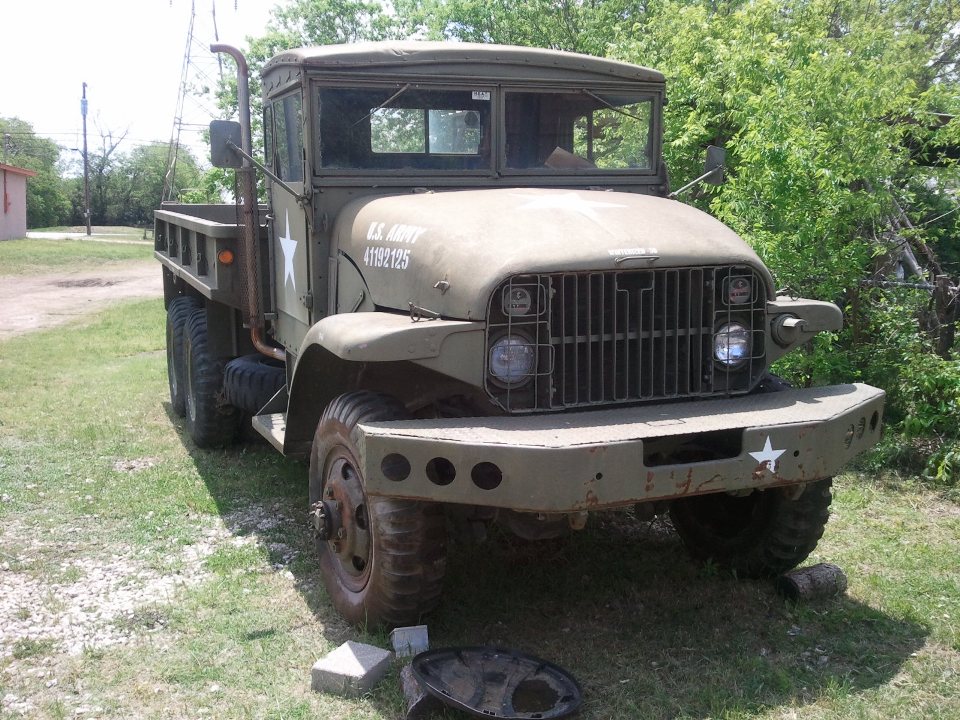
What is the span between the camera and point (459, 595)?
180 inches

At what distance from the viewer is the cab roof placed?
489 cm

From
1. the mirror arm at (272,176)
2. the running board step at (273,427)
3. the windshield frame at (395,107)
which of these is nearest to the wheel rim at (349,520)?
the running board step at (273,427)

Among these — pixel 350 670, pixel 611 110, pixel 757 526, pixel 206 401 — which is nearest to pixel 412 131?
pixel 611 110

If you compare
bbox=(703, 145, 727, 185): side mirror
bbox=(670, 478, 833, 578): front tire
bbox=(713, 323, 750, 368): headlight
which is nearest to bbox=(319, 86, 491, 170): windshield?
bbox=(703, 145, 727, 185): side mirror

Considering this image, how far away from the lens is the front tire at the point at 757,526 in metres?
4.43

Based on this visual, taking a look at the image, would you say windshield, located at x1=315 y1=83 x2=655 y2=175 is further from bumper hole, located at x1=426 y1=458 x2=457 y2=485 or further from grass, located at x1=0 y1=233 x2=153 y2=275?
grass, located at x1=0 y1=233 x2=153 y2=275

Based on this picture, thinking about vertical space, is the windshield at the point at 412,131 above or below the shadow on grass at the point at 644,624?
above

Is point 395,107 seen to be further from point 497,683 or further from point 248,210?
point 497,683

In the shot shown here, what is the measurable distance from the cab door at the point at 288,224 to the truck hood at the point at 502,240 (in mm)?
538

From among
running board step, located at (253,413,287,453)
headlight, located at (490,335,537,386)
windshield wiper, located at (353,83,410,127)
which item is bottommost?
running board step, located at (253,413,287,453)

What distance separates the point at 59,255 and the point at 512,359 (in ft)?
85.4

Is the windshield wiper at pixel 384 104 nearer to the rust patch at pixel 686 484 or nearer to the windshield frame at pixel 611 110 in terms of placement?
the windshield frame at pixel 611 110

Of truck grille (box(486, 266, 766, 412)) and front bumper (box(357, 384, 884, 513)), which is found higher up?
truck grille (box(486, 266, 766, 412))

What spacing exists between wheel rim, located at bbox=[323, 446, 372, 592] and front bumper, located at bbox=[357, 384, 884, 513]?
1.49ft
